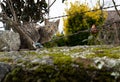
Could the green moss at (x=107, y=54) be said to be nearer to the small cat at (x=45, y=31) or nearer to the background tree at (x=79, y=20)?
the small cat at (x=45, y=31)

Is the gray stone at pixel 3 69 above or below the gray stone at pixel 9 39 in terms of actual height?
above

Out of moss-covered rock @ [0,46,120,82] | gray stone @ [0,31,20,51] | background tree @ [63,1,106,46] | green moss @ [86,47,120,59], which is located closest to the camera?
moss-covered rock @ [0,46,120,82]

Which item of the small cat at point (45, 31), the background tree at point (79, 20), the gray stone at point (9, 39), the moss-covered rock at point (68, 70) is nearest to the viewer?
the moss-covered rock at point (68, 70)

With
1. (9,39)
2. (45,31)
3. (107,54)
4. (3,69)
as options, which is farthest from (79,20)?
(3,69)

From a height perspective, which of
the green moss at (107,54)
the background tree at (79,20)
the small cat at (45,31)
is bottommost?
the background tree at (79,20)

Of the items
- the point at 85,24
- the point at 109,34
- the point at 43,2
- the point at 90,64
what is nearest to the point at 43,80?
the point at 90,64

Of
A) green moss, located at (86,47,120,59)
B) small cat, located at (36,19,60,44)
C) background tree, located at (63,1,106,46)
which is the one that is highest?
green moss, located at (86,47,120,59)

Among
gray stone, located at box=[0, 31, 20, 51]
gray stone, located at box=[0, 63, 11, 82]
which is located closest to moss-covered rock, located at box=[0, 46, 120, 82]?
gray stone, located at box=[0, 63, 11, 82]

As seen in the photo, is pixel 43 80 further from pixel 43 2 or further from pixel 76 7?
pixel 76 7

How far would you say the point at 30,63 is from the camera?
1.23 meters

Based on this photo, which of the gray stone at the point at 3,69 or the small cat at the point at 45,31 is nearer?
the gray stone at the point at 3,69

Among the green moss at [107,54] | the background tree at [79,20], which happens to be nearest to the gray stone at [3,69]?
the green moss at [107,54]

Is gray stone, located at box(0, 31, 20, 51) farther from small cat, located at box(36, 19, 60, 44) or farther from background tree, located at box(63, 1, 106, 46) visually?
background tree, located at box(63, 1, 106, 46)

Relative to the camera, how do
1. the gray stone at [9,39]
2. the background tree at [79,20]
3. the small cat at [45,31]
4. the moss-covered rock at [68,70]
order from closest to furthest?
the moss-covered rock at [68,70] < the gray stone at [9,39] < the small cat at [45,31] < the background tree at [79,20]
